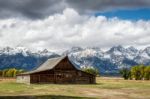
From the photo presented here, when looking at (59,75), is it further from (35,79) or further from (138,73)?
(138,73)

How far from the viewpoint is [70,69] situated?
106062 millimetres

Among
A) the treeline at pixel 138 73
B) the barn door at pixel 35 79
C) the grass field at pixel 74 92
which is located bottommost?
the grass field at pixel 74 92

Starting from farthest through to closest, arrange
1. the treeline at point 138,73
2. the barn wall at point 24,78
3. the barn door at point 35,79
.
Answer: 1. the treeline at point 138,73
2. the barn wall at point 24,78
3. the barn door at point 35,79

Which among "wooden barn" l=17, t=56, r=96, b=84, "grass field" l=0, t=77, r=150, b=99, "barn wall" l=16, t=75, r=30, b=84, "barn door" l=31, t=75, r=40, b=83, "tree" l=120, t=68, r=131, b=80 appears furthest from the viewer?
"tree" l=120, t=68, r=131, b=80

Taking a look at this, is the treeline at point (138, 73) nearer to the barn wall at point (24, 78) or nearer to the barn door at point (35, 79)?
the barn wall at point (24, 78)

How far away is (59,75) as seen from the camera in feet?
342

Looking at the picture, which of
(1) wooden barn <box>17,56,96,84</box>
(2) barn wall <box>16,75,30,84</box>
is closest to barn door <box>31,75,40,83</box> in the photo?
(1) wooden barn <box>17,56,96,84</box>

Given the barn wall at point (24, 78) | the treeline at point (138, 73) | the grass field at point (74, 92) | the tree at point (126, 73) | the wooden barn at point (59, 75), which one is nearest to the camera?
the grass field at point (74, 92)

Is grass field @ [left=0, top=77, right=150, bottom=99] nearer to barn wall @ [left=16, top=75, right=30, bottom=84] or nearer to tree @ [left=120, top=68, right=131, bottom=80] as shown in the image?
barn wall @ [left=16, top=75, right=30, bottom=84]

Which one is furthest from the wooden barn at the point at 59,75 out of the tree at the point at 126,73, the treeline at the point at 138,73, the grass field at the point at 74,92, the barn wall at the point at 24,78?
the tree at the point at 126,73

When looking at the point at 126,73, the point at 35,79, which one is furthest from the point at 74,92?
the point at 126,73

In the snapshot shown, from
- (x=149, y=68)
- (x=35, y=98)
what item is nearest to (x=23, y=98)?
(x=35, y=98)

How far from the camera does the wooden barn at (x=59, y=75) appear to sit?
10155 centimetres

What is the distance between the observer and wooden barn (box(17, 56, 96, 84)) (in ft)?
333
